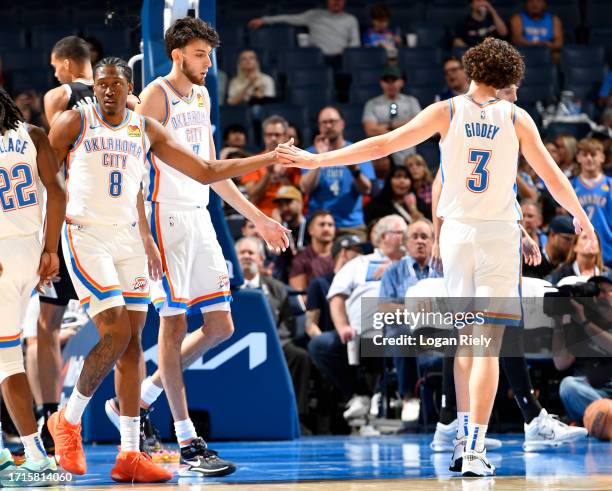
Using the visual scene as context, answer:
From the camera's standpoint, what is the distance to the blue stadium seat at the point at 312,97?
13672mm

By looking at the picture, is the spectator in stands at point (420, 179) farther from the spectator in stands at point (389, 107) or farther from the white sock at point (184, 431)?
the white sock at point (184, 431)

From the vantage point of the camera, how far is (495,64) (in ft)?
19.6

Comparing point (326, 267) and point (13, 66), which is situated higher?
point (13, 66)

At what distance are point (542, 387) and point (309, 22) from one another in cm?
705

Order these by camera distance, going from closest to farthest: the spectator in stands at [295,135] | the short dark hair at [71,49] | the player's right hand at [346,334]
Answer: the short dark hair at [71,49], the player's right hand at [346,334], the spectator in stands at [295,135]

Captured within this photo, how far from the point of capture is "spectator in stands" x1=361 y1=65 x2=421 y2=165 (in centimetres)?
1256

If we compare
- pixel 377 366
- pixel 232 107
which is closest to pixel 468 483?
pixel 377 366

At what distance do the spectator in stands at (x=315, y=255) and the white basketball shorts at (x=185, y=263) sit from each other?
12.4 ft

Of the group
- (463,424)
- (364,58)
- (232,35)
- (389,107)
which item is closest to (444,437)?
(463,424)

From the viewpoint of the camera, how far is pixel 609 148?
11773 millimetres

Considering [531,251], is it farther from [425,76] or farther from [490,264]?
[425,76]

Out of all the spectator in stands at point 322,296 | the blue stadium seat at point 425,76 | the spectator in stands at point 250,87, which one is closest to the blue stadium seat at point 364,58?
the blue stadium seat at point 425,76

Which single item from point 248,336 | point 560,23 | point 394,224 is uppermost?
point 560,23

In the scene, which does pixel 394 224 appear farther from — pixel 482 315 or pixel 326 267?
pixel 482 315
